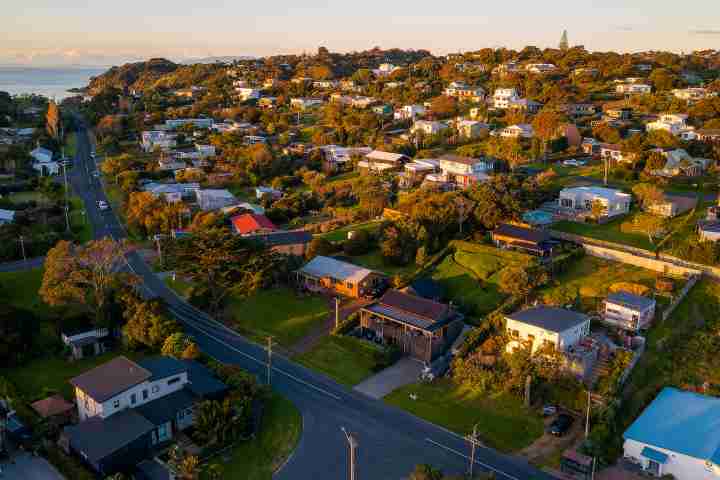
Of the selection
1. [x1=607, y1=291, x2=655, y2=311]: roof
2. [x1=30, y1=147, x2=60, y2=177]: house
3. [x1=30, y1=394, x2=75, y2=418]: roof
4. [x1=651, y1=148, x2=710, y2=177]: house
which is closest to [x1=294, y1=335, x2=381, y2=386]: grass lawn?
[x1=30, y1=394, x2=75, y2=418]: roof

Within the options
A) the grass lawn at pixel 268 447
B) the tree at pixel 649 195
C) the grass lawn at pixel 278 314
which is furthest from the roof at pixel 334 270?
the tree at pixel 649 195

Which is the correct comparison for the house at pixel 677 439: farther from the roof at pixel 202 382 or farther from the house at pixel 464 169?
the house at pixel 464 169

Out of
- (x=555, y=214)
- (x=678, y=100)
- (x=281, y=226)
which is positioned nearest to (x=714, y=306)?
(x=555, y=214)

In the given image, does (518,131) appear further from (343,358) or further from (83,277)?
(83,277)

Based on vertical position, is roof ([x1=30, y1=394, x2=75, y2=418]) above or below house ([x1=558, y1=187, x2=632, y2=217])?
below

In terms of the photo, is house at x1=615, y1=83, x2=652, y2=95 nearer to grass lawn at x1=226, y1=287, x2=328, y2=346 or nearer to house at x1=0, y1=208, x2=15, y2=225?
grass lawn at x1=226, y1=287, x2=328, y2=346

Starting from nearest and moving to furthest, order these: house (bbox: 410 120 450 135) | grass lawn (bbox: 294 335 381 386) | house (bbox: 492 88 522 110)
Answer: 1. grass lawn (bbox: 294 335 381 386)
2. house (bbox: 410 120 450 135)
3. house (bbox: 492 88 522 110)
